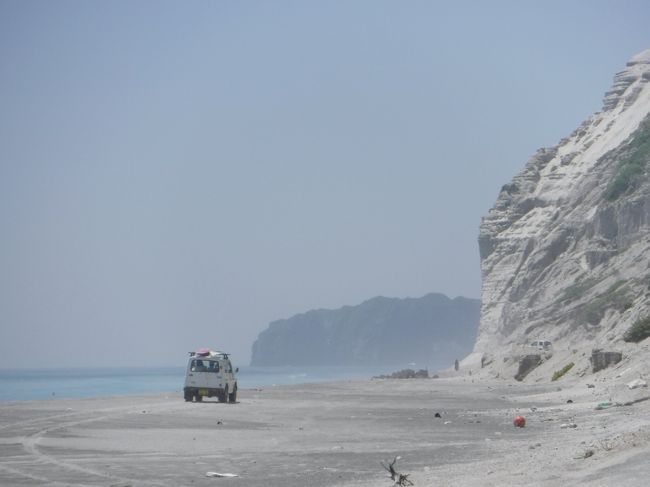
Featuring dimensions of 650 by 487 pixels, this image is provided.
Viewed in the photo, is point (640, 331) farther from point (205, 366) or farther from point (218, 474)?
point (218, 474)

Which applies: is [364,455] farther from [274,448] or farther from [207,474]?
[207,474]

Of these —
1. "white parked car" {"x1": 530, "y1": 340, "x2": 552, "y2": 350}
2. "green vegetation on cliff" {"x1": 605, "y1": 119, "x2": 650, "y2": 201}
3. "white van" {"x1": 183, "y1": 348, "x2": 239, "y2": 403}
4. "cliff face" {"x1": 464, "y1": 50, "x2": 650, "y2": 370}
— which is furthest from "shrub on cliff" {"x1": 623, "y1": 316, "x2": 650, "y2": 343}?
"green vegetation on cliff" {"x1": 605, "y1": 119, "x2": 650, "y2": 201}

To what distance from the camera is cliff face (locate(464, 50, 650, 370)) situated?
78688 mm

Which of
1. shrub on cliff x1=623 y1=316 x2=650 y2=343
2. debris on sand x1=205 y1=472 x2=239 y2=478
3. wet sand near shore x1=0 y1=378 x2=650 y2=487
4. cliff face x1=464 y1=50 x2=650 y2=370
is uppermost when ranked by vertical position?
cliff face x1=464 y1=50 x2=650 y2=370

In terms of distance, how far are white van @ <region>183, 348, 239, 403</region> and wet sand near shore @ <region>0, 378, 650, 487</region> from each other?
Result: 5641mm

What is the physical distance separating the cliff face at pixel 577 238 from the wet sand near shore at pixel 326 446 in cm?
2925

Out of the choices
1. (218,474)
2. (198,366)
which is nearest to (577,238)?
(198,366)

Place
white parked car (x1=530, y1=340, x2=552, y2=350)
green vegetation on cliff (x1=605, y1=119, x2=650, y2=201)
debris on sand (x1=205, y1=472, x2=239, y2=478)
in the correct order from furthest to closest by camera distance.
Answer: green vegetation on cliff (x1=605, y1=119, x2=650, y2=201) → white parked car (x1=530, y1=340, x2=552, y2=350) → debris on sand (x1=205, y1=472, x2=239, y2=478)

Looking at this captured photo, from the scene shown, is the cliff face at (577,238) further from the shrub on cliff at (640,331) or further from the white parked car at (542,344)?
the shrub on cliff at (640,331)

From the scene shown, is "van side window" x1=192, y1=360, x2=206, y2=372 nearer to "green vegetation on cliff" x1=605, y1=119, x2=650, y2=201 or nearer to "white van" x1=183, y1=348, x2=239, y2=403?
"white van" x1=183, y1=348, x2=239, y2=403

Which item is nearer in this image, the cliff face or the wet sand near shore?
the wet sand near shore

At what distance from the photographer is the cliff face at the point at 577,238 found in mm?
78688

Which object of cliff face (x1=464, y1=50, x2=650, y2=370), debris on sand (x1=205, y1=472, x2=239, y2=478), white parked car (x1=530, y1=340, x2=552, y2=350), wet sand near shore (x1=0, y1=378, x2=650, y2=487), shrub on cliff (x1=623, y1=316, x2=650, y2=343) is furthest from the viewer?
cliff face (x1=464, y1=50, x2=650, y2=370)

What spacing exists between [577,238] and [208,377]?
61.5 meters
